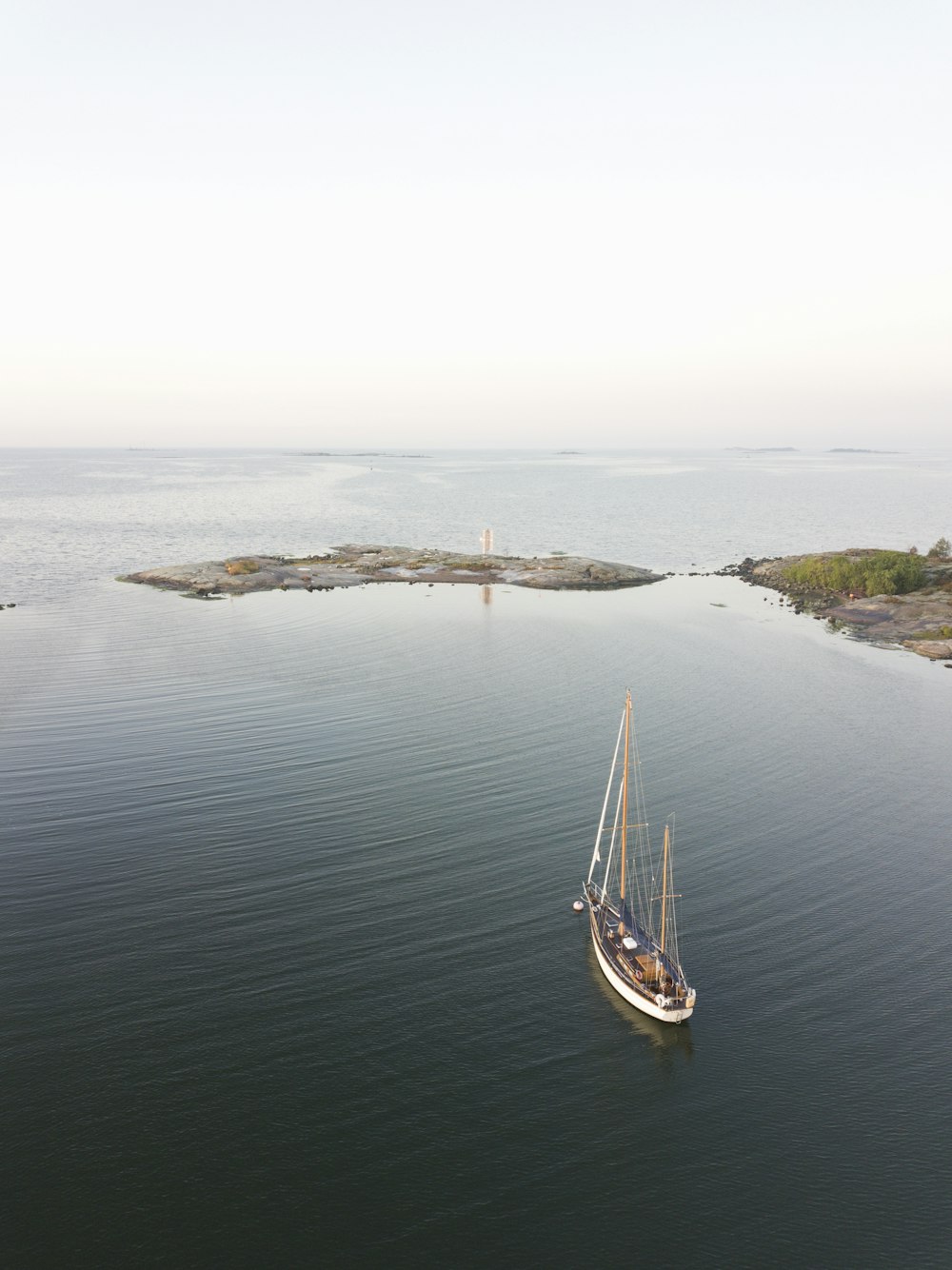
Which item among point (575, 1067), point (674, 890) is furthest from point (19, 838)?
point (674, 890)

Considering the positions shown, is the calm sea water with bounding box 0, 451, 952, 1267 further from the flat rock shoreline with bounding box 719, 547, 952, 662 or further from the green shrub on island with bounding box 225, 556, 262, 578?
the green shrub on island with bounding box 225, 556, 262, 578

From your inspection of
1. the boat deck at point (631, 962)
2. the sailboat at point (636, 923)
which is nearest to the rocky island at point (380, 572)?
the sailboat at point (636, 923)

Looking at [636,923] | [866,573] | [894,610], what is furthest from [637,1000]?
[866,573]

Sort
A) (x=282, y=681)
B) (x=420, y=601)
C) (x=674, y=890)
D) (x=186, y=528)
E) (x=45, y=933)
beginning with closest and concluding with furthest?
(x=45, y=933) → (x=674, y=890) → (x=282, y=681) → (x=420, y=601) → (x=186, y=528)

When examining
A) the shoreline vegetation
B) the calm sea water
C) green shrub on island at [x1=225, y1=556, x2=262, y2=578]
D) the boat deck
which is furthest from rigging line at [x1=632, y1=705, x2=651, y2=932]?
green shrub on island at [x1=225, y1=556, x2=262, y2=578]

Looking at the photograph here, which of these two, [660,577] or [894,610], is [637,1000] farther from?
[660,577]

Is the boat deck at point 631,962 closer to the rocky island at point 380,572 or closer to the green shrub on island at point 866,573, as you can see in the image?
the rocky island at point 380,572

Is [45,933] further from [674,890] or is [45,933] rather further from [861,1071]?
[861,1071]
